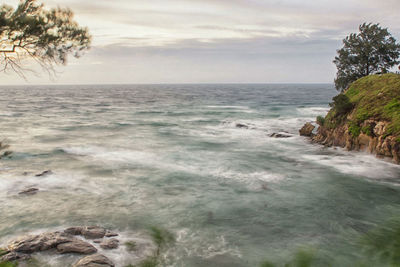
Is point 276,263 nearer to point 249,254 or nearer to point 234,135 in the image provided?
point 249,254

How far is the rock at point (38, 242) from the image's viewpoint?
35.8 feet

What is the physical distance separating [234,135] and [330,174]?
16.5 metres

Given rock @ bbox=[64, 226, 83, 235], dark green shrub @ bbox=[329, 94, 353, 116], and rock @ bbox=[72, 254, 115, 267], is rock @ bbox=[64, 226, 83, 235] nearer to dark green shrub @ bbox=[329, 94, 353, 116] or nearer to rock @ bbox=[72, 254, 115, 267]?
rock @ bbox=[72, 254, 115, 267]

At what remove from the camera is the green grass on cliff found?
79.2 feet

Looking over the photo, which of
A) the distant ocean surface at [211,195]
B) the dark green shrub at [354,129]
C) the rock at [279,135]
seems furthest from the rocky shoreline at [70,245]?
the rock at [279,135]

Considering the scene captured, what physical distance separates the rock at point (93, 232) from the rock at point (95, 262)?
5.91 feet

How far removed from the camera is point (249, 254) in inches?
454

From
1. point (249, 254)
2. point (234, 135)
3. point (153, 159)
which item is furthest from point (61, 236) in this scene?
point (234, 135)

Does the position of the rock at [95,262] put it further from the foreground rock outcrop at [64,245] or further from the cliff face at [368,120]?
the cliff face at [368,120]

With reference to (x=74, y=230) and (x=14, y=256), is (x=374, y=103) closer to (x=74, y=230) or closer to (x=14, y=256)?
(x=74, y=230)

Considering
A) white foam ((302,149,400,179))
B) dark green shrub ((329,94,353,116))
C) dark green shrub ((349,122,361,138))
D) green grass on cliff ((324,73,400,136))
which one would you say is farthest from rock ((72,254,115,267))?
dark green shrub ((329,94,353,116))

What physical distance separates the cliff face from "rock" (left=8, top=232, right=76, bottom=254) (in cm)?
2157

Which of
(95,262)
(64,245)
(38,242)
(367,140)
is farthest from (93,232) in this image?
(367,140)

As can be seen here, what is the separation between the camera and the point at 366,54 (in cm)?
4059
